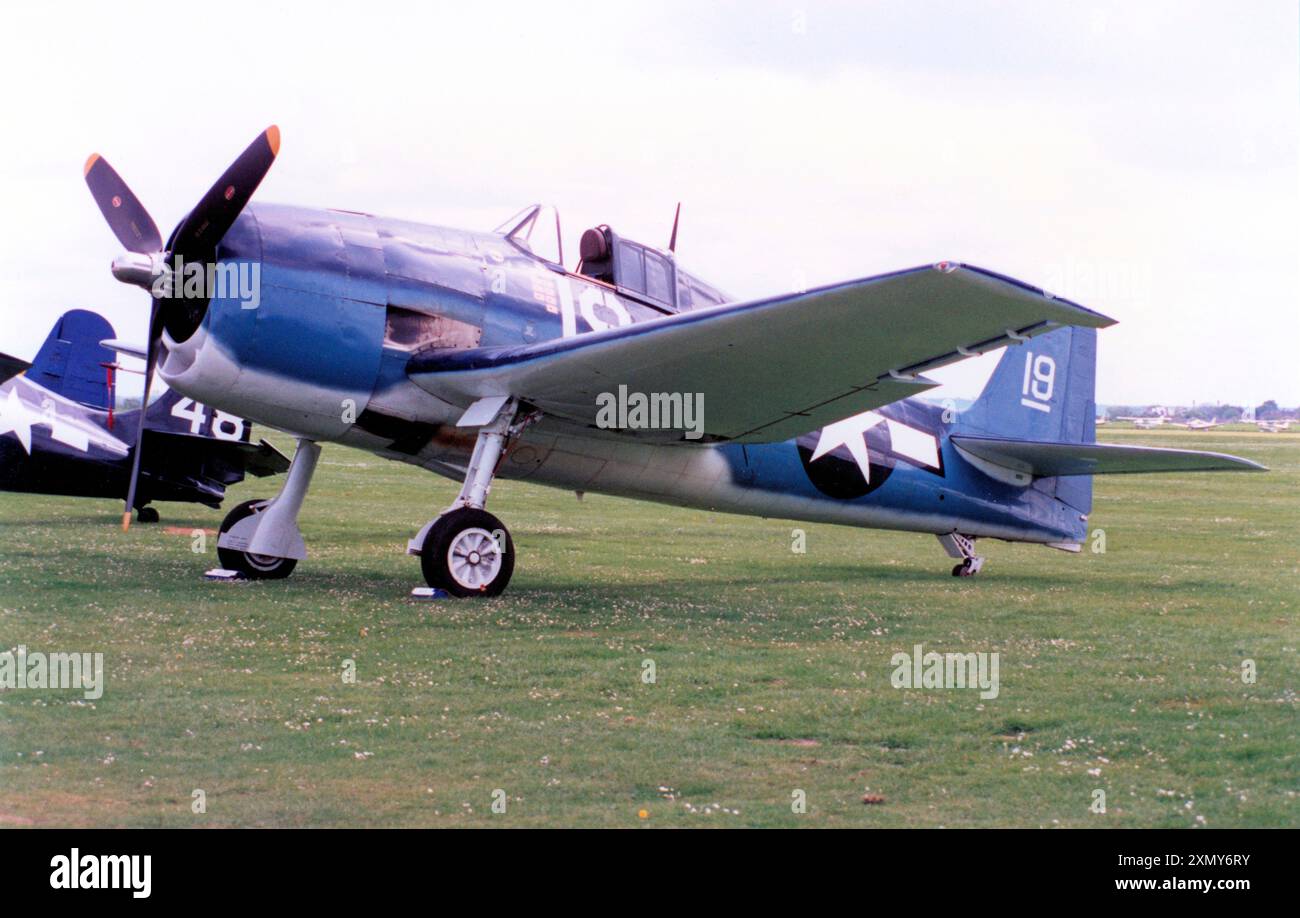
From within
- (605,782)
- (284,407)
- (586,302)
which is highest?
(586,302)

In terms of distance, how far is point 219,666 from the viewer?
25.1ft

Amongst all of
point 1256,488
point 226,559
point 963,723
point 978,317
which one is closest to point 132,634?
point 226,559

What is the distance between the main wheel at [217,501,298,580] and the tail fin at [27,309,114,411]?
23.0 feet

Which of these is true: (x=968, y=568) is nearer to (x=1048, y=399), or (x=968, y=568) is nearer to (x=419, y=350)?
(x=1048, y=399)

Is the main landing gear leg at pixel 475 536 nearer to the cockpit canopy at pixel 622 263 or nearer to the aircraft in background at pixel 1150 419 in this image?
the cockpit canopy at pixel 622 263

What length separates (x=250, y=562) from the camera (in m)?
11.9

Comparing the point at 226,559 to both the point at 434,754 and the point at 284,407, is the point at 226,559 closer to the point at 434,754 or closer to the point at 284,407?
the point at 284,407

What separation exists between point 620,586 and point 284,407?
3.31m

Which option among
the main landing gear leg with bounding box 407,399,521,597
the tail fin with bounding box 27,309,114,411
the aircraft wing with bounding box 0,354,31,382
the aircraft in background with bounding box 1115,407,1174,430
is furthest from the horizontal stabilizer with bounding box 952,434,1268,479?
the aircraft in background with bounding box 1115,407,1174,430

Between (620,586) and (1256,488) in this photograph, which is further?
(1256,488)

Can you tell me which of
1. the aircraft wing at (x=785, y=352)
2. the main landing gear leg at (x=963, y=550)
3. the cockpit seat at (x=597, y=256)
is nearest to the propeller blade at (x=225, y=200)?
the aircraft wing at (x=785, y=352)

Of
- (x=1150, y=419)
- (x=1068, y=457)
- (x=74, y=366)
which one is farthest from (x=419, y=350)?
(x=1150, y=419)

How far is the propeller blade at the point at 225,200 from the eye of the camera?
31.9ft

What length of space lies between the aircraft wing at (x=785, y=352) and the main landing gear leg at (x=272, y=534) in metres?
1.84
